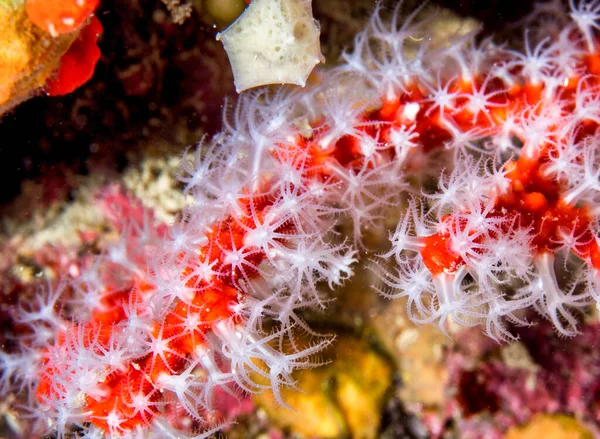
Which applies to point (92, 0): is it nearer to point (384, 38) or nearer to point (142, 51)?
point (142, 51)

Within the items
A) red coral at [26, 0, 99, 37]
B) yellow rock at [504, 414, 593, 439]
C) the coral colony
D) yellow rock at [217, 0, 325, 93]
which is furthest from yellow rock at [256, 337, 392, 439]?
red coral at [26, 0, 99, 37]

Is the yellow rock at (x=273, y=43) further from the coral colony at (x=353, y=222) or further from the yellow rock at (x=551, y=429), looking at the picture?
the yellow rock at (x=551, y=429)

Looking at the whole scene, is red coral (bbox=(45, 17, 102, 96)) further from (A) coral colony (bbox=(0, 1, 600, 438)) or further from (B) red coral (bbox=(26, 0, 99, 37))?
(A) coral colony (bbox=(0, 1, 600, 438))

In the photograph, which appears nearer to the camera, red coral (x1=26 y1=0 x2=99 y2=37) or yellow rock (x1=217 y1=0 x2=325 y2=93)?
red coral (x1=26 y1=0 x2=99 y2=37)

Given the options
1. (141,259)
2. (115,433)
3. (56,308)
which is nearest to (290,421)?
(115,433)

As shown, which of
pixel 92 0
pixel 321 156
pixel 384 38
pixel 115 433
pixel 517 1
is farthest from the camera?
pixel 517 1

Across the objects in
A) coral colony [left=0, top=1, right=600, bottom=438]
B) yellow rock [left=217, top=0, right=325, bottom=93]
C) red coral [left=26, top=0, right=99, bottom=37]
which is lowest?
coral colony [left=0, top=1, right=600, bottom=438]

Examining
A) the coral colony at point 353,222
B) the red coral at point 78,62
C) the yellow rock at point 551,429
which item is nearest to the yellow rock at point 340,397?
the coral colony at point 353,222
